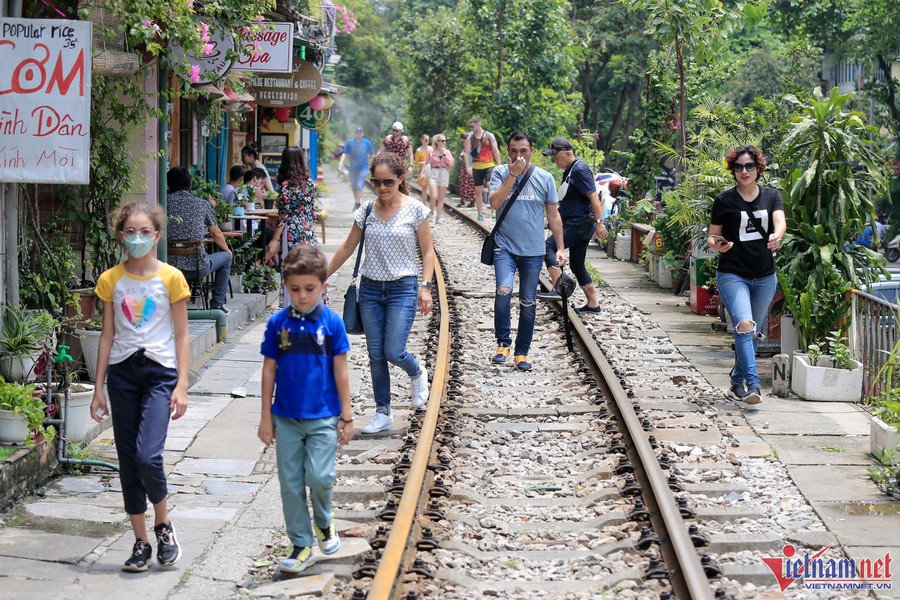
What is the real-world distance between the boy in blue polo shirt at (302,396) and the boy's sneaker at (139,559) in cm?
65

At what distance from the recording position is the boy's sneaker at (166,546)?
582cm

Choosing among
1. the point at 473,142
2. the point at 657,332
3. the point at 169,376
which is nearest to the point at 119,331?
the point at 169,376

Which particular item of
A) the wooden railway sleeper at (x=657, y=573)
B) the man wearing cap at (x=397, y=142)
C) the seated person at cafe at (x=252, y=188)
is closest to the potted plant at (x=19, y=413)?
the wooden railway sleeper at (x=657, y=573)

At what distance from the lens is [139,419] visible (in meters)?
5.88

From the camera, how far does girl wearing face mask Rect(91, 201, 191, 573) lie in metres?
5.81

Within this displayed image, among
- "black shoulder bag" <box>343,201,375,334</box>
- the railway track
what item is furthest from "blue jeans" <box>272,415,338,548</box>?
"black shoulder bag" <box>343,201,375,334</box>

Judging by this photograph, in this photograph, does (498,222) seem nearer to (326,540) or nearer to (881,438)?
(881,438)

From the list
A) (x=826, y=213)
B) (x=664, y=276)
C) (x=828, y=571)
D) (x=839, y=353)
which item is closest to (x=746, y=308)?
(x=839, y=353)

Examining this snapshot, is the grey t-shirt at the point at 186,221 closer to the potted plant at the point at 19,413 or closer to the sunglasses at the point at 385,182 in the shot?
the sunglasses at the point at 385,182

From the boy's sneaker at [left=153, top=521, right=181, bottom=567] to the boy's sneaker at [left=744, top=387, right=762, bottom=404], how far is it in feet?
15.4

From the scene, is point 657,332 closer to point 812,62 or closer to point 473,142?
point 473,142

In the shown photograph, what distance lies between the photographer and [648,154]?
65.0 feet

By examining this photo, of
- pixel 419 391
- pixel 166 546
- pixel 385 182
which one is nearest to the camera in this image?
pixel 166 546

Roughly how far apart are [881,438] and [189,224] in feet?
23.2
